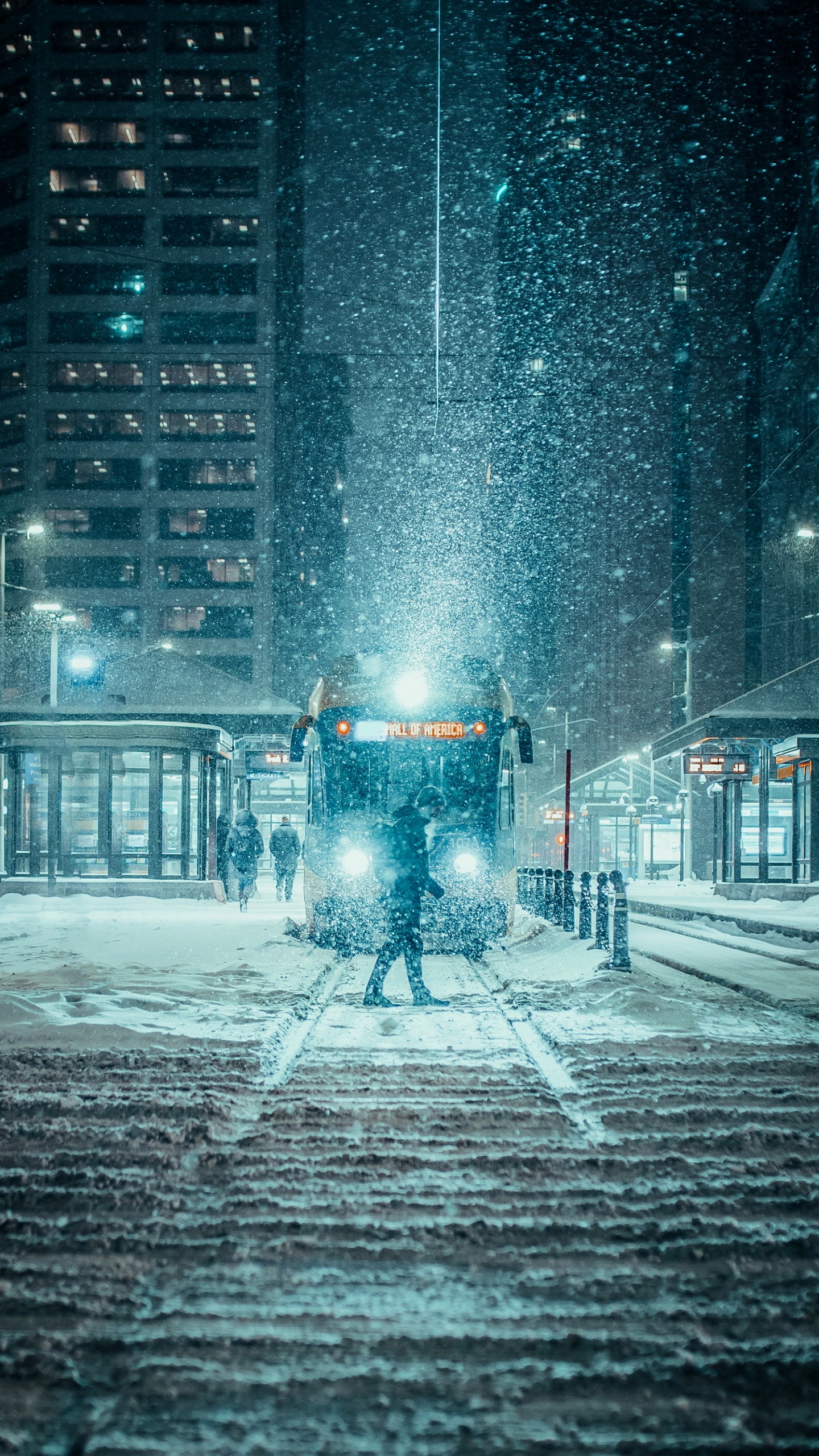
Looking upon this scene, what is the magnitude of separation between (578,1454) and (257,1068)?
3950mm

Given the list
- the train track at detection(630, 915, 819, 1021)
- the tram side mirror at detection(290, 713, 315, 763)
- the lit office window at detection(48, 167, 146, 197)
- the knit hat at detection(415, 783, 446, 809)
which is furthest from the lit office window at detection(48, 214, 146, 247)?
the knit hat at detection(415, 783, 446, 809)

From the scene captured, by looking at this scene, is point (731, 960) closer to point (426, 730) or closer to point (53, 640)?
point (426, 730)

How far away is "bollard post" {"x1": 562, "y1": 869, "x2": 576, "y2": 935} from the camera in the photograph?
14.6 metres

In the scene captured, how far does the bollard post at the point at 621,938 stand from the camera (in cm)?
1008

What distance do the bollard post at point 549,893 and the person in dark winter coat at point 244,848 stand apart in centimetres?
517

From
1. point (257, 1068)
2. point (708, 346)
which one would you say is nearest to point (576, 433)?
point (708, 346)

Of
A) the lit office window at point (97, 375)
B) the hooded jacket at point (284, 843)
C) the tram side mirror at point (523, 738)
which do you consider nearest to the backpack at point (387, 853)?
the tram side mirror at point (523, 738)

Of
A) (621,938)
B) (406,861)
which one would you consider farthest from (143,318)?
(406,861)

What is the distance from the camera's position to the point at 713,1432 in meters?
2.47

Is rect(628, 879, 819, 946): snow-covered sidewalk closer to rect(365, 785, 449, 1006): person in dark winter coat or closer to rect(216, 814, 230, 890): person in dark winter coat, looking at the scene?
rect(365, 785, 449, 1006): person in dark winter coat

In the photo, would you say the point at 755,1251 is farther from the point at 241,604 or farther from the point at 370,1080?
the point at 241,604

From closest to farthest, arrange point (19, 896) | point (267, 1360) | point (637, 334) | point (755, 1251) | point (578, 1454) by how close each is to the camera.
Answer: point (578, 1454) < point (267, 1360) < point (755, 1251) < point (19, 896) < point (637, 334)

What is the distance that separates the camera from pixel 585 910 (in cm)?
1323

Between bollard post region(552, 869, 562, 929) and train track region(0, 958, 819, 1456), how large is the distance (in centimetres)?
986
